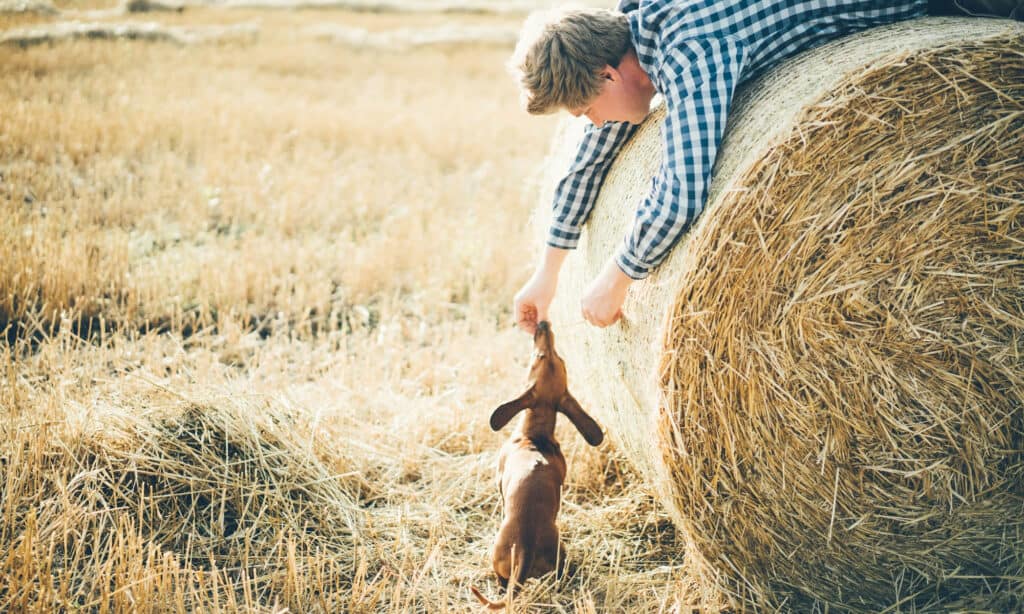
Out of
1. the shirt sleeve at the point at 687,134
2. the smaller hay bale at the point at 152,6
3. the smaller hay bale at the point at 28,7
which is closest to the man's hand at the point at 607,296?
the shirt sleeve at the point at 687,134

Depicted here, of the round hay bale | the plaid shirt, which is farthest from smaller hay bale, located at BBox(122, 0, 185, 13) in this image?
the round hay bale

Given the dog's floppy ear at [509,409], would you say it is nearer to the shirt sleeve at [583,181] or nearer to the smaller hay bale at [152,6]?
the shirt sleeve at [583,181]

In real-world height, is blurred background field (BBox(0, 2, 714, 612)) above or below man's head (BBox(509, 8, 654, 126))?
below

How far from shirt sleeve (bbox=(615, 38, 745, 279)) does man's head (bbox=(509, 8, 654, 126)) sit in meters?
0.31

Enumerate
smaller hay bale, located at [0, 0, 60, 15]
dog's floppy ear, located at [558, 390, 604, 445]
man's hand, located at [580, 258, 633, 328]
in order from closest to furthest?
man's hand, located at [580, 258, 633, 328] < dog's floppy ear, located at [558, 390, 604, 445] < smaller hay bale, located at [0, 0, 60, 15]

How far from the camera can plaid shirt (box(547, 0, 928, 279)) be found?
2271 mm

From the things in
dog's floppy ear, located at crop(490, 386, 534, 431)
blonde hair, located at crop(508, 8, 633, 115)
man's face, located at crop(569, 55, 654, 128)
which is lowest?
dog's floppy ear, located at crop(490, 386, 534, 431)

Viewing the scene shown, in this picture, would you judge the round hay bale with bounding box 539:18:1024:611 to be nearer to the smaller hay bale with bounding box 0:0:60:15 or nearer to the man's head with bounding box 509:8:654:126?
the man's head with bounding box 509:8:654:126

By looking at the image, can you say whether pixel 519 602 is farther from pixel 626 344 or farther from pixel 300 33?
pixel 300 33

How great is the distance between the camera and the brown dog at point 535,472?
8.66 feet

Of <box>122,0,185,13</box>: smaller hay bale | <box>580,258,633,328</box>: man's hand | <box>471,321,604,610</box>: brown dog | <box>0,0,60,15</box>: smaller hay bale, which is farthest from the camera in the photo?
<box>122,0,185,13</box>: smaller hay bale

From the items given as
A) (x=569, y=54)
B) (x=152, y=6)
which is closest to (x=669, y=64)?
(x=569, y=54)

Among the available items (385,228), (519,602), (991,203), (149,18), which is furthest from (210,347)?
(149,18)

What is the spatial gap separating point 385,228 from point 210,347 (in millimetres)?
1954
